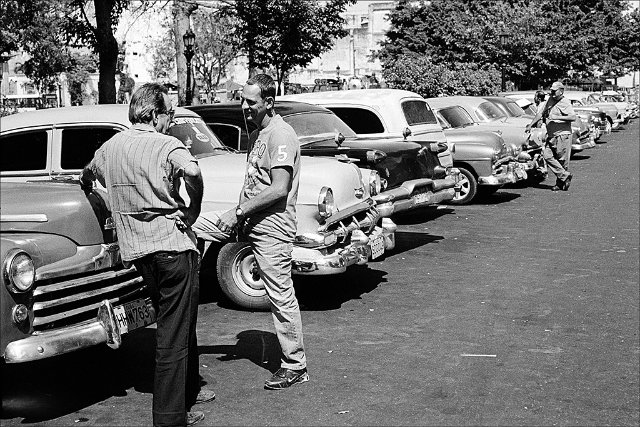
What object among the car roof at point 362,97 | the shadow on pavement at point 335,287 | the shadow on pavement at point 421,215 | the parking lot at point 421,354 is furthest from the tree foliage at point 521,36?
the shadow on pavement at point 335,287

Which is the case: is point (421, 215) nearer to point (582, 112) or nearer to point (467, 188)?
point (467, 188)

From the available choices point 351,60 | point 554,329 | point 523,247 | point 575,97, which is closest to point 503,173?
point 523,247

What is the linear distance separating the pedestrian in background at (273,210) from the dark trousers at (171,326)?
818 millimetres

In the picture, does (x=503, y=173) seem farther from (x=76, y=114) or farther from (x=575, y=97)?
(x=575, y=97)

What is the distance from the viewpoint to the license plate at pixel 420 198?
11.0 m

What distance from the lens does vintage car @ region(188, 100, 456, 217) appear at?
10.0 metres

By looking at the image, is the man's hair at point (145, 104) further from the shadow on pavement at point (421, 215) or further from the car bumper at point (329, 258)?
the shadow on pavement at point (421, 215)

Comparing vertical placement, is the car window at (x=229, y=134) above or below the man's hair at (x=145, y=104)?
below

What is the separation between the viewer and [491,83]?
39125 millimetres

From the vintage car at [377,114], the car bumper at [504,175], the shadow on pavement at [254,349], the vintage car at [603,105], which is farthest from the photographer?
the vintage car at [603,105]

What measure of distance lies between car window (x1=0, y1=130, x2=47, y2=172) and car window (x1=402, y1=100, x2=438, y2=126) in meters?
A: 6.58

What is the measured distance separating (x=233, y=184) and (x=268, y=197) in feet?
7.65

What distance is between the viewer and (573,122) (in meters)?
24.5

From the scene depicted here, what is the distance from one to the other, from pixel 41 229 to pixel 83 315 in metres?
0.58
